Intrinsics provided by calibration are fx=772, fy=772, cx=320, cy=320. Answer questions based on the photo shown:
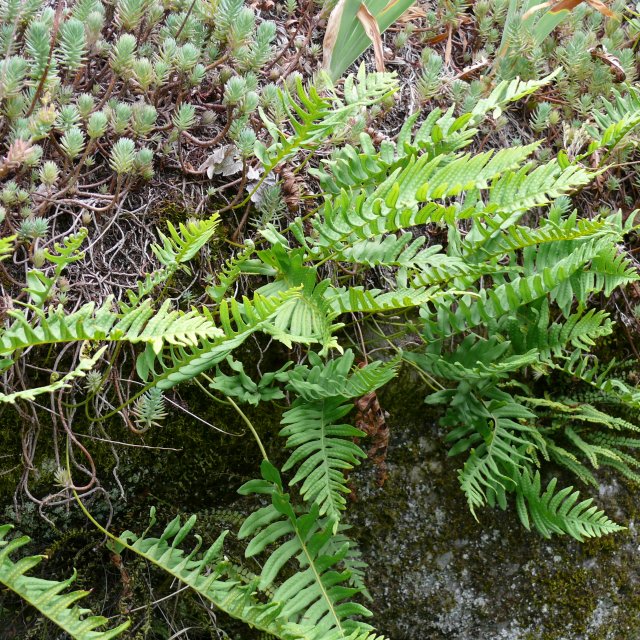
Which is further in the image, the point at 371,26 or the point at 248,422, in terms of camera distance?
the point at 371,26

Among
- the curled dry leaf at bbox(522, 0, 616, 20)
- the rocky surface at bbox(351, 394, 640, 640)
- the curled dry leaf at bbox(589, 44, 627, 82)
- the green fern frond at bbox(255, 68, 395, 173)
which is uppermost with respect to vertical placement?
the green fern frond at bbox(255, 68, 395, 173)

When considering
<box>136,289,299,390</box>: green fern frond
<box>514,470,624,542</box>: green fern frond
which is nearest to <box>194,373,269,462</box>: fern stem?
<box>136,289,299,390</box>: green fern frond

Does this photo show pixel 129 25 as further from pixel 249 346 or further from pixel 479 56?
pixel 479 56

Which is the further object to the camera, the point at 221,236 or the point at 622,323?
the point at 622,323

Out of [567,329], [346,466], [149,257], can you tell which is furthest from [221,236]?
[567,329]

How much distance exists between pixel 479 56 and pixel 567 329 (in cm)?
126

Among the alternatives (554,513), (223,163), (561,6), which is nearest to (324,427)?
(554,513)

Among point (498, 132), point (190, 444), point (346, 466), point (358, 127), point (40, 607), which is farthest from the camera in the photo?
point (498, 132)

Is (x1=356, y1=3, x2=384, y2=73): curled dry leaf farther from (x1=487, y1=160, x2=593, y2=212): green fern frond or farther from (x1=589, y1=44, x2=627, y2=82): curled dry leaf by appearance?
(x1=589, y1=44, x2=627, y2=82): curled dry leaf

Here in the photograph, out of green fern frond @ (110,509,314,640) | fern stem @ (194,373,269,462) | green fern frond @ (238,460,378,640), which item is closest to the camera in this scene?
green fern frond @ (110,509,314,640)

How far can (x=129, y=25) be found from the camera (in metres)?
2.40

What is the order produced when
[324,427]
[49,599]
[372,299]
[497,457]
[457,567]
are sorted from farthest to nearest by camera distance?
[457,567] → [497,457] → [324,427] → [372,299] → [49,599]

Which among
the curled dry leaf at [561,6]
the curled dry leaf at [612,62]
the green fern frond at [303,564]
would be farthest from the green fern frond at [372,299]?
the curled dry leaf at [612,62]

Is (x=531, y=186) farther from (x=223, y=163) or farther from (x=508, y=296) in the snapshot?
(x=223, y=163)
